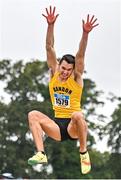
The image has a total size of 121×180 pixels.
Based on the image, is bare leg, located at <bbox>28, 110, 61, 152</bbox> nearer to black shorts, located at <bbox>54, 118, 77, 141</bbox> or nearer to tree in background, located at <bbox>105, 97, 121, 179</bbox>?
black shorts, located at <bbox>54, 118, 77, 141</bbox>

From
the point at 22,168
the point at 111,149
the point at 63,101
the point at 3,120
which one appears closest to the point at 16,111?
the point at 3,120

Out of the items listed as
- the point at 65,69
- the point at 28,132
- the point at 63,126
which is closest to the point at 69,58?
the point at 65,69

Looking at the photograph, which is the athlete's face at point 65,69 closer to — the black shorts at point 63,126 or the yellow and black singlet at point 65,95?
the yellow and black singlet at point 65,95

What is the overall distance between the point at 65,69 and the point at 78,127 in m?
0.95

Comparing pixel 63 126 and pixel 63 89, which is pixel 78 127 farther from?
pixel 63 89

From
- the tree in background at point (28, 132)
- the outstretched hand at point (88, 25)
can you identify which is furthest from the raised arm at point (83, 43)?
the tree in background at point (28, 132)

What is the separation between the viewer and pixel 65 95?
38.6 feet

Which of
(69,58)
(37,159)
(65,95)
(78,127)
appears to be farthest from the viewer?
(65,95)

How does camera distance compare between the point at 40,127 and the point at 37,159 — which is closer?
the point at 37,159

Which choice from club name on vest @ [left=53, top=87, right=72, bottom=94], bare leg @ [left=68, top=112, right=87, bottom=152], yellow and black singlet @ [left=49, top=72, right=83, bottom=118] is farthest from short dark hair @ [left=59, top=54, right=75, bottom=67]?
bare leg @ [left=68, top=112, right=87, bottom=152]

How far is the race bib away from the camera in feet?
38.7

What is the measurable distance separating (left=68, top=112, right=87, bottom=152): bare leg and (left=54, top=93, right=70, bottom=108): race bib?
0.32m

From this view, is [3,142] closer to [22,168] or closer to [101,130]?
[22,168]

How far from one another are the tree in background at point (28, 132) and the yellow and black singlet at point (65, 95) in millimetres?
33222
